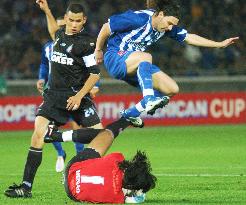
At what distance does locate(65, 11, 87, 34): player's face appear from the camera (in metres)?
10.1

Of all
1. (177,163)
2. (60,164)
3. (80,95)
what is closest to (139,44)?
(80,95)

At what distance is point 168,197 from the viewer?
32.0 ft

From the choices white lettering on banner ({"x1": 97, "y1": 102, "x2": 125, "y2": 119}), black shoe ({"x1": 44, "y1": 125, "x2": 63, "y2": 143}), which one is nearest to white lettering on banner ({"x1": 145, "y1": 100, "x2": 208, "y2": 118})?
white lettering on banner ({"x1": 97, "y1": 102, "x2": 125, "y2": 119})

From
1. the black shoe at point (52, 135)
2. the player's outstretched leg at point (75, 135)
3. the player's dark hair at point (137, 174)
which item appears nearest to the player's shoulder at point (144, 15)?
the player's outstretched leg at point (75, 135)

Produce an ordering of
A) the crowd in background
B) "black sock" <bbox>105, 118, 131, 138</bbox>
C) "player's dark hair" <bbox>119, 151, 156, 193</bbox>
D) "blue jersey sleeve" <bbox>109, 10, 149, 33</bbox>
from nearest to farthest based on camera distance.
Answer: "player's dark hair" <bbox>119, 151, 156, 193</bbox>
"black sock" <bbox>105, 118, 131, 138</bbox>
"blue jersey sleeve" <bbox>109, 10, 149, 33</bbox>
the crowd in background

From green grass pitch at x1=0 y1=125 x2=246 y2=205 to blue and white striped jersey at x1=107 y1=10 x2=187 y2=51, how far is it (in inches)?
71.6

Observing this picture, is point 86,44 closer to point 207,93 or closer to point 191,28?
point 207,93

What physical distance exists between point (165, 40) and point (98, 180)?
15.1 m

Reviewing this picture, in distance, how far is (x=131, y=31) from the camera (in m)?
10.8

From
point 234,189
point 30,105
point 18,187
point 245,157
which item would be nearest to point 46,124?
point 18,187

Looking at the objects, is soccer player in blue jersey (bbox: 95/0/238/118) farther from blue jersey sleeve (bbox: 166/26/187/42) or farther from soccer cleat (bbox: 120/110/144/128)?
blue jersey sleeve (bbox: 166/26/187/42)

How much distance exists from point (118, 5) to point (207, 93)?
4516mm

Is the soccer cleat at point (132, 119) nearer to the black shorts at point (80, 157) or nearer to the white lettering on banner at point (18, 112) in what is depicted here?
the black shorts at point (80, 157)

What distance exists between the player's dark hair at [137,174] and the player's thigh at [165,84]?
1991 mm
